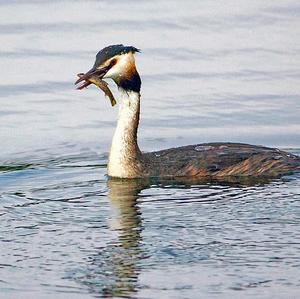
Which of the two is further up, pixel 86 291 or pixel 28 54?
pixel 28 54

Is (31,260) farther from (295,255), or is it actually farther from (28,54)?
(28,54)

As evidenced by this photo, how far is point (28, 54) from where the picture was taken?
22328mm

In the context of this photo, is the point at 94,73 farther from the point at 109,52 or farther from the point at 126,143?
the point at 126,143

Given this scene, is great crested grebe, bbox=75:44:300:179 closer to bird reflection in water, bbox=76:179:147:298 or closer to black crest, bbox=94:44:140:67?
black crest, bbox=94:44:140:67

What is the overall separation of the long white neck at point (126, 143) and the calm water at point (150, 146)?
0.25 metres

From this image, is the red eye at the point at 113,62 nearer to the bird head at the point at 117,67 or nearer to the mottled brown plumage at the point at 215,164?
the bird head at the point at 117,67

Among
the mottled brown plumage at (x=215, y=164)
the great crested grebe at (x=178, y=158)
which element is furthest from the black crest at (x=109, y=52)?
the mottled brown plumage at (x=215, y=164)

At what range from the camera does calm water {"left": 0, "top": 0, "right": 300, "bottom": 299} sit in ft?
41.0

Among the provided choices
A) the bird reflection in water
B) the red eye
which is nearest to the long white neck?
the red eye

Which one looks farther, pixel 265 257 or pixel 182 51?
pixel 182 51

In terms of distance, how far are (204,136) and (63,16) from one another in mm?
6236

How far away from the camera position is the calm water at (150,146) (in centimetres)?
1249

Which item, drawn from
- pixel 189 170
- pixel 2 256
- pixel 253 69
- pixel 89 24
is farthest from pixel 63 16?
pixel 2 256

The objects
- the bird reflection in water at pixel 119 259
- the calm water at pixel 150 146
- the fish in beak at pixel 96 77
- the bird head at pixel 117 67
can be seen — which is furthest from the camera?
the bird head at pixel 117 67
